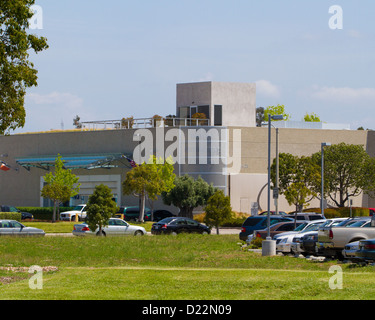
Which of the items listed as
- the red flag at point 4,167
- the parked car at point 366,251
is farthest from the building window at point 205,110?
the parked car at point 366,251

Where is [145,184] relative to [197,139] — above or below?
below

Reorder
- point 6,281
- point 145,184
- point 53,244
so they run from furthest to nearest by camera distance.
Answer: point 145,184 → point 53,244 → point 6,281

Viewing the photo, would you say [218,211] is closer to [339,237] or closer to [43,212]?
[339,237]

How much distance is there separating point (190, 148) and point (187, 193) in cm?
693

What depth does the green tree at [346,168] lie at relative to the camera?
6703cm

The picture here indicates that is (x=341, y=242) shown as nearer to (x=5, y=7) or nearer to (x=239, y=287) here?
(x=239, y=287)

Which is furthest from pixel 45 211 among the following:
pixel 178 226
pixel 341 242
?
pixel 341 242

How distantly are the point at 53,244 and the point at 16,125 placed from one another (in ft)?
20.2

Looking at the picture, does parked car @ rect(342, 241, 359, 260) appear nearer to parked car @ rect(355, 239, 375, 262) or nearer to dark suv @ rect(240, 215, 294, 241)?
parked car @ rect(355, 239, 375, 262)

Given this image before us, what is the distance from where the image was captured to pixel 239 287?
17.5 meters

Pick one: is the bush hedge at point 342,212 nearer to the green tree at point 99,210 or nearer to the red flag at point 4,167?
the green tree at point 99,210

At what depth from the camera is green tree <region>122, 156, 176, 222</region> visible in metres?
64.4

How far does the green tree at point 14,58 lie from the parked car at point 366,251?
1842 centimetres

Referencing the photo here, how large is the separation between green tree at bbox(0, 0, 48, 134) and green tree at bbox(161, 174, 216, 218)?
3297cm
